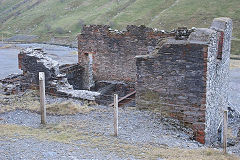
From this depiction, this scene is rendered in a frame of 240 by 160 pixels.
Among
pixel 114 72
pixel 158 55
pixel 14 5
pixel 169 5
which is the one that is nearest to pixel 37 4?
pixel 14 5

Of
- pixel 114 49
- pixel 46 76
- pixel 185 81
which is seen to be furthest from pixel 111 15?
pixel 185 81

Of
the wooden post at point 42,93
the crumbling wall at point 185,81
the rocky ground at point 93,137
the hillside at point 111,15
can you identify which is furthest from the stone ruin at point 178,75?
the hillside at point 111,15

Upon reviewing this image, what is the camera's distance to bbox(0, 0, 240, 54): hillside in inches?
2283

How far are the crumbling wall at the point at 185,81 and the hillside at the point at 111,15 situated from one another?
35.9 m

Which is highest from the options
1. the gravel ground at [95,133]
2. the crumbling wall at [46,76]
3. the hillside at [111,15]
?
Result: the hillside at [111,15]

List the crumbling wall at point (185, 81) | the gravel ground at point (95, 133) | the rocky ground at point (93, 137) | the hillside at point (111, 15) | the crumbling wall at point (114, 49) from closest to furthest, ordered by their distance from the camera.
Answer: the gravel ground at point (95, 133) → the rocky ground at point (93, 137) → the crumbling wall at point (185, 81) → the crumbling wall at point (114, 49) → the hillside at point (111, 15)

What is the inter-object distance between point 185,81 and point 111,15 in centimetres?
6330

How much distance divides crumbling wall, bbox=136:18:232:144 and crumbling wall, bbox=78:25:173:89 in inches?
204

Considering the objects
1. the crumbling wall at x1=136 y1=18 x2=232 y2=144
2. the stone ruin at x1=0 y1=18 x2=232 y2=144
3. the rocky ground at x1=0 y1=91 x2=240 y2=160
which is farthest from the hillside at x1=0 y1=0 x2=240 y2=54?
the rocky ground at x1=0 y1=91 x2=240 y2=160

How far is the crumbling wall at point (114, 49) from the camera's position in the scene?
16359 millimetres

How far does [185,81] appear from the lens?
34.3 ft

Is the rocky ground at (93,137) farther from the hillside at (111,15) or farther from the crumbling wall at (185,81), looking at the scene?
the hillside at (111,15)

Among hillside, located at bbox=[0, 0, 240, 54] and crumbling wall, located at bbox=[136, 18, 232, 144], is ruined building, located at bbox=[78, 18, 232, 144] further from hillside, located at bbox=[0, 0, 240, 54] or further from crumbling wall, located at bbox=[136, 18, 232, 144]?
hillside, located at bbox=[0, 0, 240, 54]

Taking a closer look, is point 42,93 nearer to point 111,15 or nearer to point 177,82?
point 177,82
